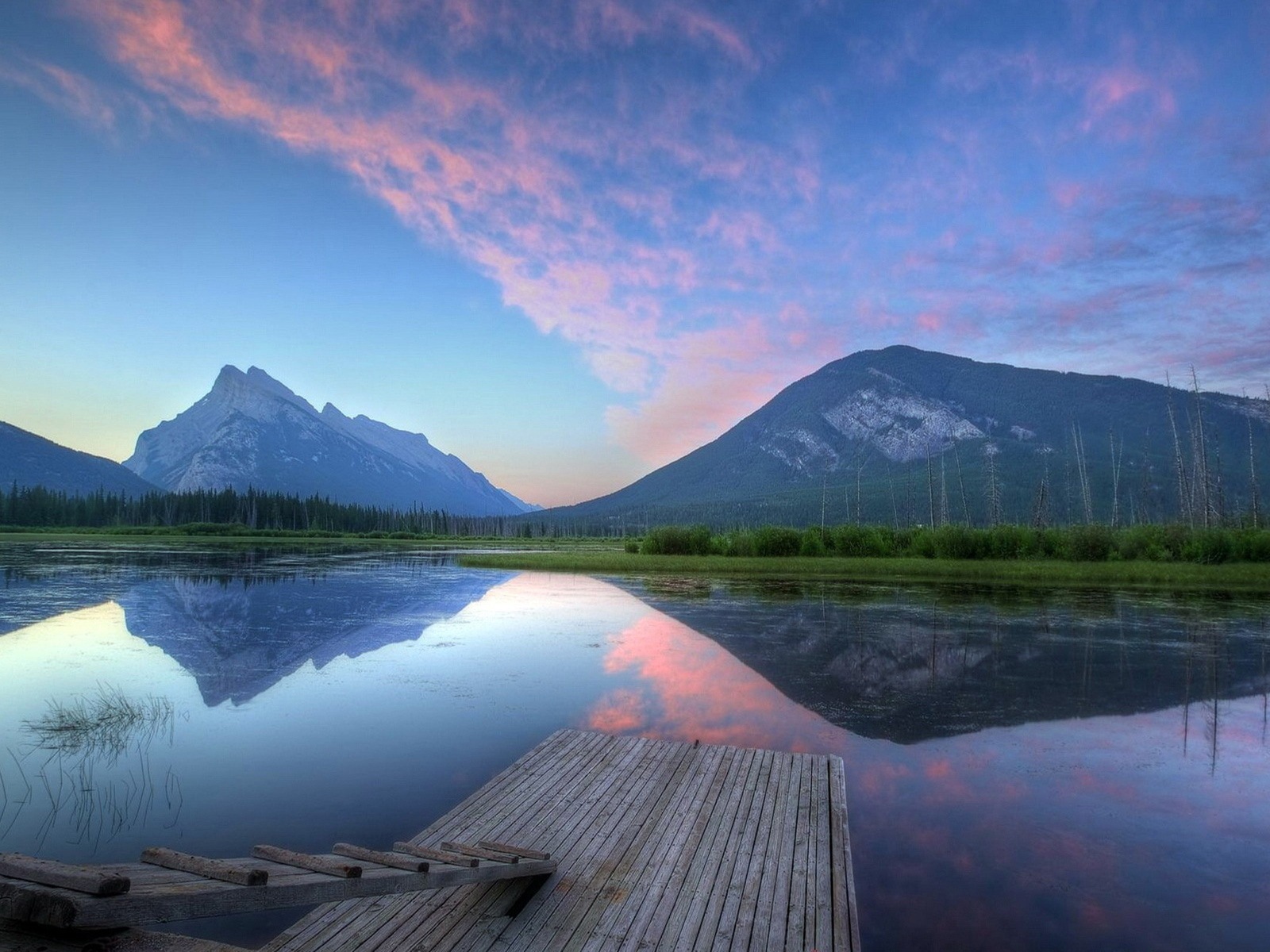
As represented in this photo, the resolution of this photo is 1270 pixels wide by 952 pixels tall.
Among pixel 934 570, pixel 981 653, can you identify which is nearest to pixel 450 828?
pixel 981 653

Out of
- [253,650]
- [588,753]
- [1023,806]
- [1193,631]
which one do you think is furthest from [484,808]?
[1193,631]

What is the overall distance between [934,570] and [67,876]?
61249 mm

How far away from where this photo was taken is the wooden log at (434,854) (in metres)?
6.74

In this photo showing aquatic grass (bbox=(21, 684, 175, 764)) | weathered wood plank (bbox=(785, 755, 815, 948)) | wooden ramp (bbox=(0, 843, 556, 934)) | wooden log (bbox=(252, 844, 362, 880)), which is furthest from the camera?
aquatic grass (bbox=(21, 684, 175, 764))

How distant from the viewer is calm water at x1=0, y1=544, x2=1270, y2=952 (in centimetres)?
931

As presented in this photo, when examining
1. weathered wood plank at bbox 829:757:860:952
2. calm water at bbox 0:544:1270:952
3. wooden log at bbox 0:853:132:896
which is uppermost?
wooden log at bbox 0:853:132:896

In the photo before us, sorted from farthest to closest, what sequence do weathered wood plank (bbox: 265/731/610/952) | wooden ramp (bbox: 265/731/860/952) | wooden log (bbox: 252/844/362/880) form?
wooden ramp (bbox: 265/731/860/952) < weathered wood plank (bbox: 265/731/610/952) < wooden log (bbox: 252/844/362/880)

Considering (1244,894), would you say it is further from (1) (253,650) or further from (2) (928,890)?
(1) (253,650)

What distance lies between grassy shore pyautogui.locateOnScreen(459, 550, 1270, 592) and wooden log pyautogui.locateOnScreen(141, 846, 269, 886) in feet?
179

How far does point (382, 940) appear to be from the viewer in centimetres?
682

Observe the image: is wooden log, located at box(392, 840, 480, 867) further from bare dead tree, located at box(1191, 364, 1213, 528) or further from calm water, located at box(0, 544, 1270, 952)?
bare dead tree, located at box(1191, 364, 1213, 528)

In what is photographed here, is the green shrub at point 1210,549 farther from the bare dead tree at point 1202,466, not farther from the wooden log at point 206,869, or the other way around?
the wooden log at point 206,869

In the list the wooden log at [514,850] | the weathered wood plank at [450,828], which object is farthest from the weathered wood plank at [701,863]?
the weathered wood plank at [450,828]

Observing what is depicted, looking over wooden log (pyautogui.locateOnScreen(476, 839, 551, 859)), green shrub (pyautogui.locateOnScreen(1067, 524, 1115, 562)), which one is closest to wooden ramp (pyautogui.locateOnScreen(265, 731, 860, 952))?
wooden log (pyautogui.locateOnScreen(476, 839, 551, 859))
